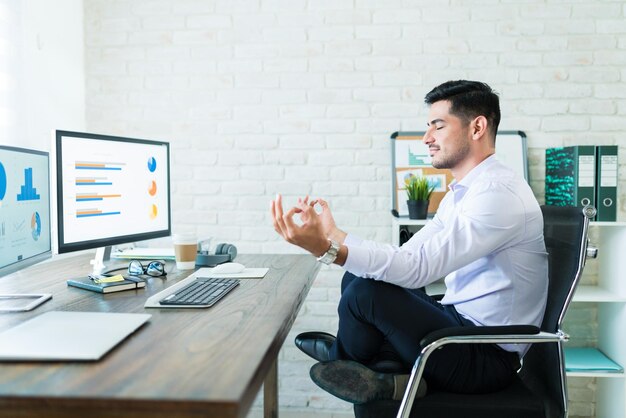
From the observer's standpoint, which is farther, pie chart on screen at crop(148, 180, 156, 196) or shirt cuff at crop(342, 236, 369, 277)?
pie chart on screen at crop(148, 180, 156, 196)

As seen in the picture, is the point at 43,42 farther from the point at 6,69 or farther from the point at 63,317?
the point at 63,317

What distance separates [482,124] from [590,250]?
1.97 ft

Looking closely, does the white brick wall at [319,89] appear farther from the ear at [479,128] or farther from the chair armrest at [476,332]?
the chair armrest at [476,332]

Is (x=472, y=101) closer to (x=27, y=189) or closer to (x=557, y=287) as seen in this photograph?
(x=557, y=287)

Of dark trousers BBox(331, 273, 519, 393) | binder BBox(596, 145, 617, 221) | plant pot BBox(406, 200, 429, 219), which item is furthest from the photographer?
plant pot BBox(406, 200, 429, 219)

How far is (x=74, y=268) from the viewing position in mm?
2070

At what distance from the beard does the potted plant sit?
672 mm

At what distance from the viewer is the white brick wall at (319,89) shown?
2.89 meters

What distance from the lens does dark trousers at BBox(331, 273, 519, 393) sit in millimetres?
Answer: 1534

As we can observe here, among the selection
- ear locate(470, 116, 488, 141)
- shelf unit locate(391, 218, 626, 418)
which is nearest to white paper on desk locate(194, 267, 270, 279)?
ear locate(470, 116, 488, 141)

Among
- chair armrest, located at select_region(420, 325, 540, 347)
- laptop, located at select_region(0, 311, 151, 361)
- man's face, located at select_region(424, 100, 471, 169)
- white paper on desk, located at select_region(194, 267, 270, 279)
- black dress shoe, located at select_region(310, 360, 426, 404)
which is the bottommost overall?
black dress shoe, located at select_region(310, 360, 426, 404)

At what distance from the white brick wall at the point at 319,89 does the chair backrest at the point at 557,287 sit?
1.28m

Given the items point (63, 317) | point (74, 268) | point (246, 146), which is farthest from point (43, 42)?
point (63, 317)

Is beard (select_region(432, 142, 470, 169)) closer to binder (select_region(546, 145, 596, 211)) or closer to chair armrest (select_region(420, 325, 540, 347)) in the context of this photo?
chair armrest (select_region(420, 325, 540, 347))
